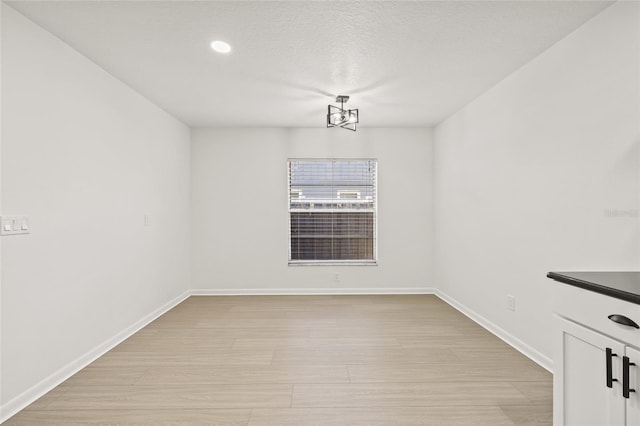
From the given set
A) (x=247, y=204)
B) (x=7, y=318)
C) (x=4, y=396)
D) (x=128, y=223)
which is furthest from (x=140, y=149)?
(x=4, y=396)

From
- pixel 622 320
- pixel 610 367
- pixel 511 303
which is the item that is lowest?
pixel 511 303

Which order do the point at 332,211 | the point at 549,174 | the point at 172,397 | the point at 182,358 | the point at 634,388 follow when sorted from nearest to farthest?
1. the point at 634,388
2. the point at 172,397
3. the point at 549,174
4. the point at 182,358
5. the point at 332,211

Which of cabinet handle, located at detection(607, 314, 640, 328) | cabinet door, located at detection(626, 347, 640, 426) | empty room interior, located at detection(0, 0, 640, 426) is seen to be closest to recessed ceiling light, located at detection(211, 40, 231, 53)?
empty room interior, located at detection(0, 0, 640, 426)

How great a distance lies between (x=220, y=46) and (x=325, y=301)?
3.24 m

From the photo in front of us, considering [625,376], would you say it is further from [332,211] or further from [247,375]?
[332,211]

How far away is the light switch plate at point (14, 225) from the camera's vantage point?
6.19ft

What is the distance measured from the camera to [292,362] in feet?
8.57

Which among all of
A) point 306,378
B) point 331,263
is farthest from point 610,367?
point 331,263

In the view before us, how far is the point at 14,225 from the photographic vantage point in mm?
1956

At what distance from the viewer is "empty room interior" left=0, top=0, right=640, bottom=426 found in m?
1.91

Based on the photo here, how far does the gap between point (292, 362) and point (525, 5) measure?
2.89 m

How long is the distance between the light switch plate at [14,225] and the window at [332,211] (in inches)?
125

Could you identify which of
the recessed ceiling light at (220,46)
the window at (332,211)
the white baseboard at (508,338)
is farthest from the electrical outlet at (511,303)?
the recessed ceiling light at (220,46)

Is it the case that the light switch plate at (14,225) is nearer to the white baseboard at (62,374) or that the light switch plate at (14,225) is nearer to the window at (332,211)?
the white baseboard at (62,374)
